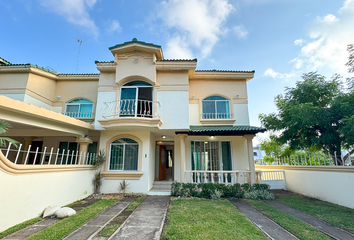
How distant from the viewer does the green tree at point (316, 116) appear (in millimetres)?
6625

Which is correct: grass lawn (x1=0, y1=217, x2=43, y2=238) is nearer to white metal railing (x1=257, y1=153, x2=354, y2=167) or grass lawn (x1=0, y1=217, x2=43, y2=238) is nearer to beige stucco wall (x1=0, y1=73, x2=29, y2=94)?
beige stucco wall (x1=0, y1=73, x2=29, y2=94)

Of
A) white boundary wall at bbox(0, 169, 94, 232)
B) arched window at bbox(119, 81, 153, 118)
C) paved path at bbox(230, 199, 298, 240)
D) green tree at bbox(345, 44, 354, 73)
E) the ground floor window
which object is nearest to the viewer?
paved path at bbox(230, 199, 298, 240)

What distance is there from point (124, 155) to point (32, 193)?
4.19m

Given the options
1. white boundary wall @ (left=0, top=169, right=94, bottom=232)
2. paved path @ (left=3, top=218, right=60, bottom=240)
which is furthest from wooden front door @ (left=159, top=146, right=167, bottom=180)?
paved path @ (left=3, top=218, right=60, bottom=240)

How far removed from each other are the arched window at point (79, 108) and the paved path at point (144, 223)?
7.02m

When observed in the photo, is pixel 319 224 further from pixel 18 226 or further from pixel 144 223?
pixel 18 226

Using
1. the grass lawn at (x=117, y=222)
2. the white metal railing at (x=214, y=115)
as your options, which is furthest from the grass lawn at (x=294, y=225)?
the white metal railing at (x=214, y=115)

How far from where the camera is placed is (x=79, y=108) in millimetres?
10578

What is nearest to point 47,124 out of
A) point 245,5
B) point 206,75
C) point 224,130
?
point 224,130

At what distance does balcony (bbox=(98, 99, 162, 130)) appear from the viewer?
7762mm

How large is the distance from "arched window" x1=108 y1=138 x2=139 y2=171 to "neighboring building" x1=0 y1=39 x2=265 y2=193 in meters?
0.05

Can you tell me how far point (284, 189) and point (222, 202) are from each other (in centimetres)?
529

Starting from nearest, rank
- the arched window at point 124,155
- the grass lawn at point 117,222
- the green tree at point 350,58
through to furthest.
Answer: the grass lawn at point 117,222, the green tree at point 350,58, the arched window at point 124,155

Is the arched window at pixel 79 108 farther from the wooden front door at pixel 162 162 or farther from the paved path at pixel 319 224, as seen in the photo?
the paved path at pixel 319 224
